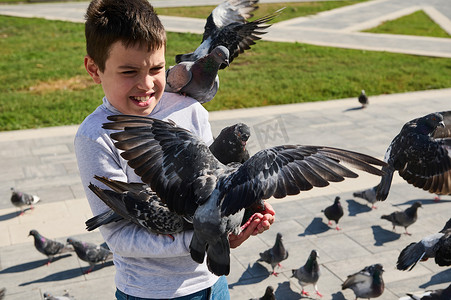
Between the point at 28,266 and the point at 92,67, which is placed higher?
the point at 92,67

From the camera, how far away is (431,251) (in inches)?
170

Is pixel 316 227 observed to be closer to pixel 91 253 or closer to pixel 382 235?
pixel 382 235

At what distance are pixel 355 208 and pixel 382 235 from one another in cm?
85

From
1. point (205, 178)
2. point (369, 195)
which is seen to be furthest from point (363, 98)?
point (205, 178)

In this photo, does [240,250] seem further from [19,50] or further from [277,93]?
[19,50]

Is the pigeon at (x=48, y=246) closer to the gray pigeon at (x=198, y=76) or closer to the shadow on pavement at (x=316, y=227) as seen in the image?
the shadow on pavement at (x=316, y=227)

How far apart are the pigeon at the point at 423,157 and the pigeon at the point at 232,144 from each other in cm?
100

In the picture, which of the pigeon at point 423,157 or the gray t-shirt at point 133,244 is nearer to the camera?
the gray t-shirt at point 133,244

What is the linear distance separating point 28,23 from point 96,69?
25.0 m

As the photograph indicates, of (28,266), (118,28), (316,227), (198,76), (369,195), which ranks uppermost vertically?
(118,28)

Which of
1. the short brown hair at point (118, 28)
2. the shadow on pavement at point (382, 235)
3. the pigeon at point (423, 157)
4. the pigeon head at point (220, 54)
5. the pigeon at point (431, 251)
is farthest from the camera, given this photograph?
the shadow on pavement at point (382, 235)

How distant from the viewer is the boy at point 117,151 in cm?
223

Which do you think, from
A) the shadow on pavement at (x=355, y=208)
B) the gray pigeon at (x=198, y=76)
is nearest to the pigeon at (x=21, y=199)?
the shadow on pavement at (x=355, y=208)

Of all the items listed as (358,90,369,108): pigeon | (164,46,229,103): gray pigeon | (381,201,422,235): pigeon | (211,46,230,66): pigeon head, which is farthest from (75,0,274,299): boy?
(358,90,369,108): pigeon
